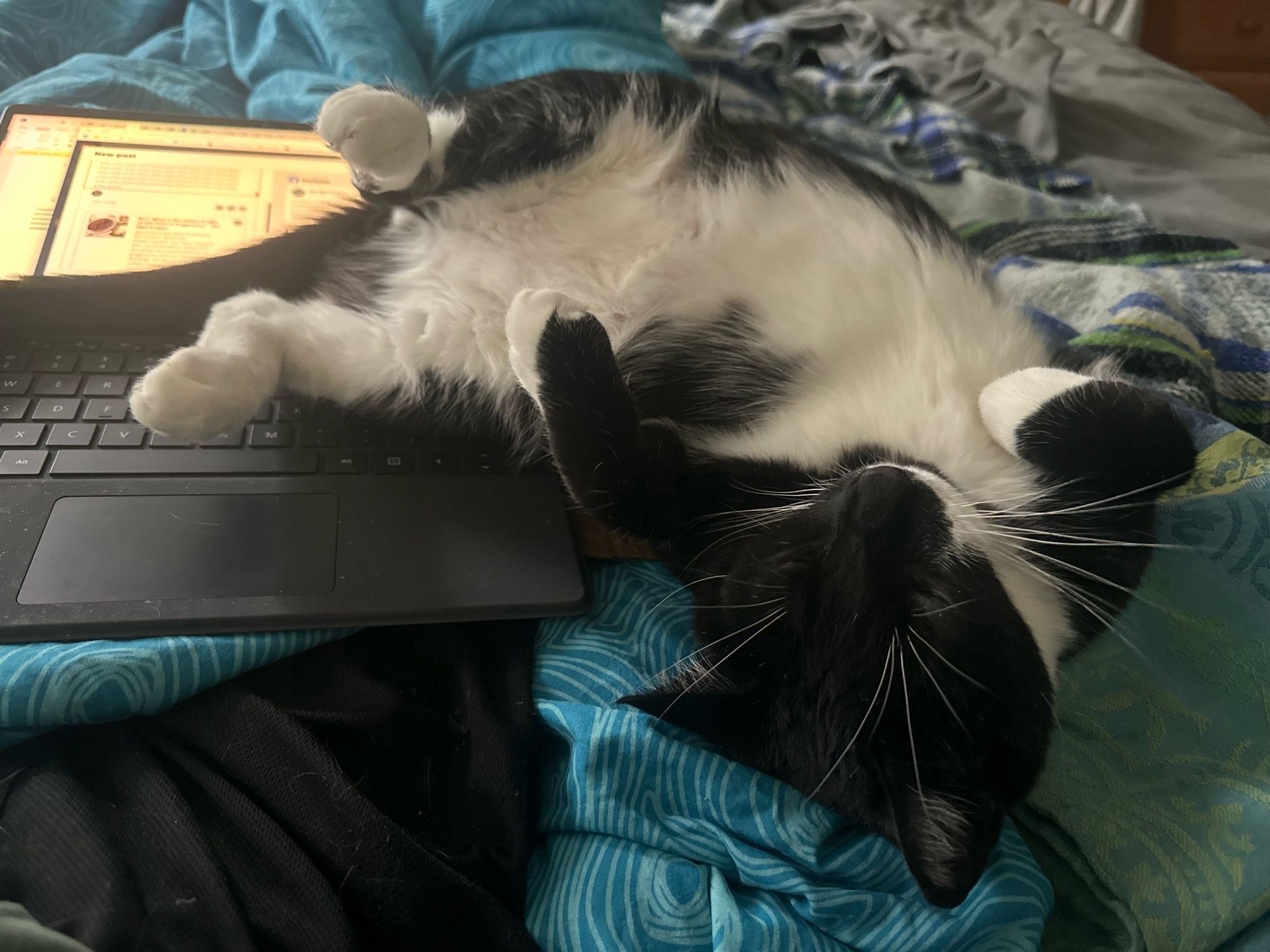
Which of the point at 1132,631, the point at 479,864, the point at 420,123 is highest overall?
the point at 420,123

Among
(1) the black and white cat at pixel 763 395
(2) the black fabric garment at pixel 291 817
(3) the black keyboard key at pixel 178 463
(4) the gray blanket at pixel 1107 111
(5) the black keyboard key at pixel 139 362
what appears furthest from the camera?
(4) the gray blanket at pixel 1107 111

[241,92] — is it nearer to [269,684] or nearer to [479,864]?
[269,684]

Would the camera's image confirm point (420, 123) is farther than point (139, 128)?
No

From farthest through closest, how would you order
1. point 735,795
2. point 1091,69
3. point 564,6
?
point 1091,69 → point 564,6 → point 735,795

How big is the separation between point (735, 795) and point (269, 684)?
1.33 ft

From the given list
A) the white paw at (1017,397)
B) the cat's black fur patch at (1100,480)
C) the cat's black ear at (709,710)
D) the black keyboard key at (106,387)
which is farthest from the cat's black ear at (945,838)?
the black keyboard key at (106,387)

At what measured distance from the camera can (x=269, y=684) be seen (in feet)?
2.14

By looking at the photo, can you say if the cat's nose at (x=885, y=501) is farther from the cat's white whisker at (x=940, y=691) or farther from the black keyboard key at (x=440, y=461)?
the black keyboard key at (x=440, y=461)

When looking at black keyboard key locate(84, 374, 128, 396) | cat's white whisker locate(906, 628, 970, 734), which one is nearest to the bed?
cat's white whisker locate(906, 628, 970, 734)

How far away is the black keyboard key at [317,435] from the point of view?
0.82 meters

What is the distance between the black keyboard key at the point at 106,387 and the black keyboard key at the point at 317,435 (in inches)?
7.4

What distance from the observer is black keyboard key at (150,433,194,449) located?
772mm

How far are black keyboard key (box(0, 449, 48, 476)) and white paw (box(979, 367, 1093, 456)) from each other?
0.94 m

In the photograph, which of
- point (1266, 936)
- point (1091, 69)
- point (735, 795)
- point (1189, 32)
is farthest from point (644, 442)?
point (1189, 32)
